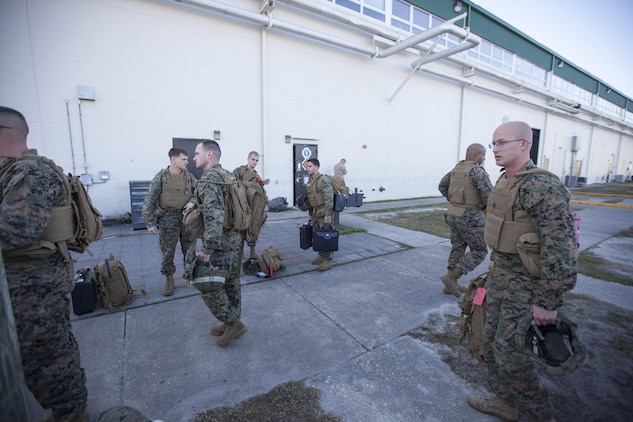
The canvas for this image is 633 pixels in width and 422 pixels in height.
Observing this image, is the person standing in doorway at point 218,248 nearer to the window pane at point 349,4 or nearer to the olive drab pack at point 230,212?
the olive drab pack at point 230,212

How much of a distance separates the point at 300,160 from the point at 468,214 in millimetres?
7958

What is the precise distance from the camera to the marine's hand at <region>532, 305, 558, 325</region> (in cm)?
184

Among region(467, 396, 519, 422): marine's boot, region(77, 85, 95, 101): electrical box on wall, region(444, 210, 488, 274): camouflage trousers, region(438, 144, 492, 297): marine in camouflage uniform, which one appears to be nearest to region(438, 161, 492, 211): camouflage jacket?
region(438, 144, 492, 297): marine in camouflage uniform

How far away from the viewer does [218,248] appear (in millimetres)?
2699

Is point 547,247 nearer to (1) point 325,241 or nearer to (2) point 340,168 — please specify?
(1) point 325,241

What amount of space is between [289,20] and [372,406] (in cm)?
1119

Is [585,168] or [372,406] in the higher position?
[585,168]

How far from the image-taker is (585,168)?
28.0 metres

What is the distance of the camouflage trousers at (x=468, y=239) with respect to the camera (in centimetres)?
384

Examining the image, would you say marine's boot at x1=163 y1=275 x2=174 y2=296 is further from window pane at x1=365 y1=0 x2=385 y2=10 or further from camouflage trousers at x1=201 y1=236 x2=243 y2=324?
window pane at x1=365 y1=0 x2=385 y2=10

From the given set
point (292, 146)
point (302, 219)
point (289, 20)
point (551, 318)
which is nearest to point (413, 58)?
point (289, 20)

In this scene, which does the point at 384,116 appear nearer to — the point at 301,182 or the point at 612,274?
the point at 301,182

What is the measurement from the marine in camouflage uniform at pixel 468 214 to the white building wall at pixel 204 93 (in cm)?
736

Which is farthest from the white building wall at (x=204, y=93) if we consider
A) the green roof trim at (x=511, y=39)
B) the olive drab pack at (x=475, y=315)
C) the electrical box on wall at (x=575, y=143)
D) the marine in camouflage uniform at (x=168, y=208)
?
the electrical box on wall at (x=575, y=143)
